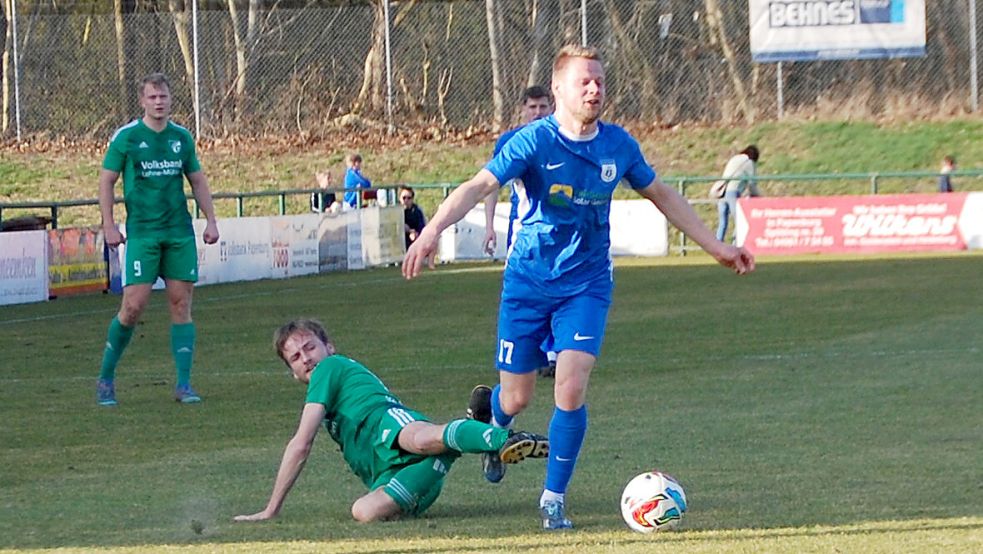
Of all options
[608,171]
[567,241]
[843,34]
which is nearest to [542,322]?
[567,241]

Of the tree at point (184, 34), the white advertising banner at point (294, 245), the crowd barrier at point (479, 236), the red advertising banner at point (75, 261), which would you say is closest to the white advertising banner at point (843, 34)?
the crowd barrier at point (479, 236)

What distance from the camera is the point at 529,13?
125ft

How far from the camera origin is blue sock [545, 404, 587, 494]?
22.3ft

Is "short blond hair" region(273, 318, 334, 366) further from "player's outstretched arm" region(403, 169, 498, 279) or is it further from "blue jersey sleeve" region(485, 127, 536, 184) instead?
"blue jersey sleeve" region(485, 127, 536, 184)

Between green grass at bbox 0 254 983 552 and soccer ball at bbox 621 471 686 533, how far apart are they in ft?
0.28

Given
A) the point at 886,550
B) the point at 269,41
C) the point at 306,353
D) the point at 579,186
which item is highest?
the point at 269,41

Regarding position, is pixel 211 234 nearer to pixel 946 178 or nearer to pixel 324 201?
pixel 324 201

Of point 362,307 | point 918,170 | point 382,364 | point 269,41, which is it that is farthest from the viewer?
point 269,41

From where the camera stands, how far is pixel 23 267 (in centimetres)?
2045

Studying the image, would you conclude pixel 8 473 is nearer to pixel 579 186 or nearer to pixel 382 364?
pixel 579 186

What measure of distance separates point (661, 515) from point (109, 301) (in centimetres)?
1505

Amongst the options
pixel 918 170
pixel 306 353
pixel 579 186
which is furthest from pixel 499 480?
pixel 918 170

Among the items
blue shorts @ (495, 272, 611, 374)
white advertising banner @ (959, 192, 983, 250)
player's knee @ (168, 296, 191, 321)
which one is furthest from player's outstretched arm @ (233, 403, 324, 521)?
white advertising banner @ (959, 192, 983, 250)

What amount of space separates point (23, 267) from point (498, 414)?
545 inches
